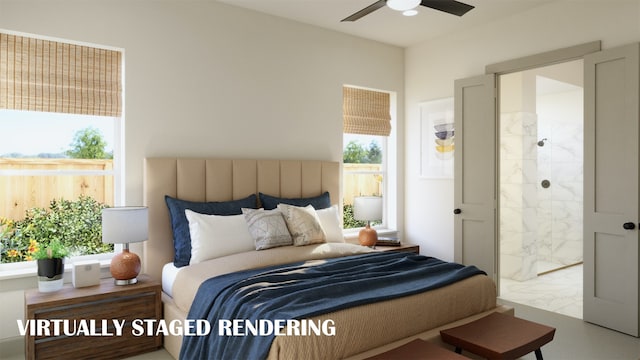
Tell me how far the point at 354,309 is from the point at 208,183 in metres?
2.01

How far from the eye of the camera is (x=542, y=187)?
20.6 feet

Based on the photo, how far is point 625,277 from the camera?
3.45m

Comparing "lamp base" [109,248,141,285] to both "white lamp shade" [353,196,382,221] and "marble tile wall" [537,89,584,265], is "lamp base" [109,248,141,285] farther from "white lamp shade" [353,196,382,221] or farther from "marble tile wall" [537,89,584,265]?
"marble tile wall" [537,89,584,265]

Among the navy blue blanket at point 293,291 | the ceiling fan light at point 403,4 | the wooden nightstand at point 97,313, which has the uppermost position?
the ceiling fan light at point 403,4

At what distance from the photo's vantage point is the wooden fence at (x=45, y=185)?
10.3 ft

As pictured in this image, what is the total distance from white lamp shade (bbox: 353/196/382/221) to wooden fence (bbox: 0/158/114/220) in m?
2.36

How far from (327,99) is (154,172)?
205 centimetres

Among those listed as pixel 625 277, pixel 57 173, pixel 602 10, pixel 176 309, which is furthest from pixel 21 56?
pixel 625 277

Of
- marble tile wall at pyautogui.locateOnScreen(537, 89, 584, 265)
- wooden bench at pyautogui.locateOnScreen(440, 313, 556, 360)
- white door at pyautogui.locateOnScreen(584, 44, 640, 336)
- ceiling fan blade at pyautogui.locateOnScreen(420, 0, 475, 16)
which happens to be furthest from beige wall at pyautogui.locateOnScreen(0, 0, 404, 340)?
marble tile wall at pyautogui.locateOnScreen(537, 89, 584, 265)

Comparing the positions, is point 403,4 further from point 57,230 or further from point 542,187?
point 542,187

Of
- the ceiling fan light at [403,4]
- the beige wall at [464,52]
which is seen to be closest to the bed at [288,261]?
the beige wall at [464,52]

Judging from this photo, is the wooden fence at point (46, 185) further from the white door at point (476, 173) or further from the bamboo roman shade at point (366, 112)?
the white door at point (476, 173)

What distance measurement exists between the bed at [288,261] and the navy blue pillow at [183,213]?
0.32ft

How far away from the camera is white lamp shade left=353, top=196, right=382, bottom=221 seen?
450cm
